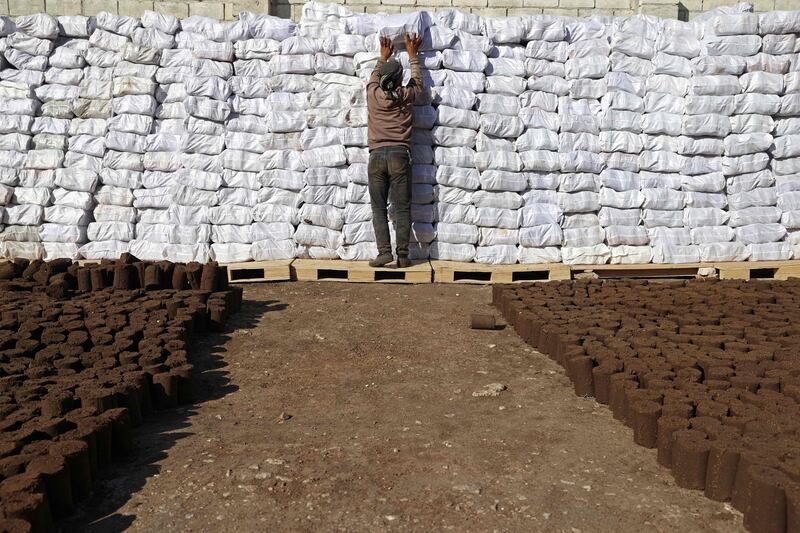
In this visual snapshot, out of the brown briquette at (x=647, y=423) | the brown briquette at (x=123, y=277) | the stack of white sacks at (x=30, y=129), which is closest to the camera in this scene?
the brown briquette at (x=647, y=423)

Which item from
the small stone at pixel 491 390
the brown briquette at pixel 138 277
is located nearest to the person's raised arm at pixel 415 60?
the brown briquette at pixel 138 277

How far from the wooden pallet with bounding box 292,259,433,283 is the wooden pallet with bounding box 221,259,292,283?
0.34 feet

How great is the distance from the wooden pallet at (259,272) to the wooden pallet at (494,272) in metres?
1.50

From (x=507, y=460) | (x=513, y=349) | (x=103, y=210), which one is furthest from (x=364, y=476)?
(x=103, y=210)

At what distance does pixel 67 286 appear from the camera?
6.48 metres

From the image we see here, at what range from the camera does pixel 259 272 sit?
7.62m

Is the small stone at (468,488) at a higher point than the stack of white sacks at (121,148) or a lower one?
lower

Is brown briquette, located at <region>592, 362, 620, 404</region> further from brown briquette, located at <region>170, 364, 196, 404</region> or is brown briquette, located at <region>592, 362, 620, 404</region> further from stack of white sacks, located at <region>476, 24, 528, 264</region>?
stack of white sacks, located at <region>476, 24, 528, 264</region>

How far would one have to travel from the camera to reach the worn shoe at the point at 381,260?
7688 mm

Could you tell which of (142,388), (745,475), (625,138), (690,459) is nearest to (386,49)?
(625,138)

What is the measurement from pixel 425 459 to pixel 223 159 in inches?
204

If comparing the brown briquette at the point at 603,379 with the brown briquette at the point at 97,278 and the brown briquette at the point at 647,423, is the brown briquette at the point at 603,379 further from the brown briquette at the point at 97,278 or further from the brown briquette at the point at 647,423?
the brown briquette at the point at 97,278

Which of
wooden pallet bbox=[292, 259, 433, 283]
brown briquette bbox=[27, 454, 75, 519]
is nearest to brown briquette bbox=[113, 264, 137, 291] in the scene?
wooden pallet bbox=[292, 259, 433, 283]

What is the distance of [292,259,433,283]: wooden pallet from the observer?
7613 millimetres
